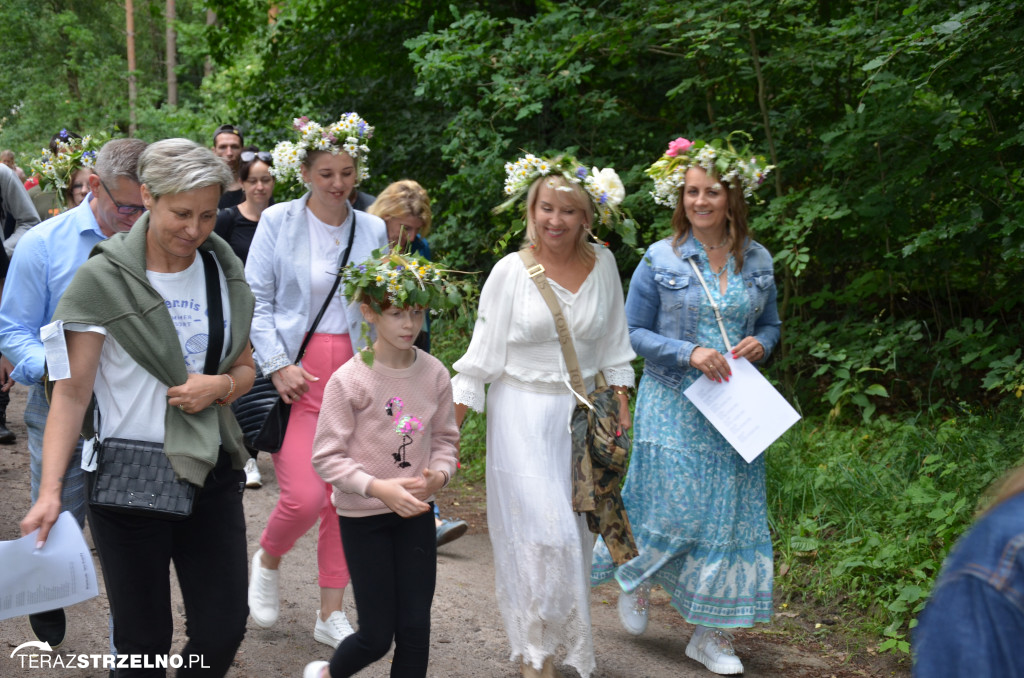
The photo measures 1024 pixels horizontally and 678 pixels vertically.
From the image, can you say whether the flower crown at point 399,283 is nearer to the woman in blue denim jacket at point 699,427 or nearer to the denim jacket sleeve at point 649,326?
the denim jacket sleeve at point 649,326

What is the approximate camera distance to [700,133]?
26.1 ft

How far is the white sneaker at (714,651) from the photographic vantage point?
446 cm

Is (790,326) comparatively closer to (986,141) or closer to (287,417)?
(986,141)

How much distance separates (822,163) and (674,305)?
3812 mm

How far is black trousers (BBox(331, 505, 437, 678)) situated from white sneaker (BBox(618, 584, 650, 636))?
1.58 meters

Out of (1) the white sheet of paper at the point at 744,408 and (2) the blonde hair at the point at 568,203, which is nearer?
(2) the blonde hair at the point at 568,203

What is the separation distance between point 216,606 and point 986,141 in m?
5.59

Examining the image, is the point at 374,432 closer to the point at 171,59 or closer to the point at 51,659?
the point at 51,659

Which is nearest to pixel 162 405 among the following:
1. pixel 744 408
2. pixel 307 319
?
pixel 307 319

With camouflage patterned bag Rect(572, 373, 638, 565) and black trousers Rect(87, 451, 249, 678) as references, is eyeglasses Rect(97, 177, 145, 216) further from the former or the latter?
camouflage patterned bag Rect(572, 373, 638, 565)

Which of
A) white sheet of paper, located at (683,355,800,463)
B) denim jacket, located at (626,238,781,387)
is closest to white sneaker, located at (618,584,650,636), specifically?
white sheet of paper, located at (683,355,800,463)

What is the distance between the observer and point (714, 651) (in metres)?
4.53

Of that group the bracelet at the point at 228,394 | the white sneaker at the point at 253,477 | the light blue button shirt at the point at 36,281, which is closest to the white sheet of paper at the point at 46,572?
the bracelet at the point at 228,394

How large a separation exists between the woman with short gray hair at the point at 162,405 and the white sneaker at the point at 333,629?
1365mm
